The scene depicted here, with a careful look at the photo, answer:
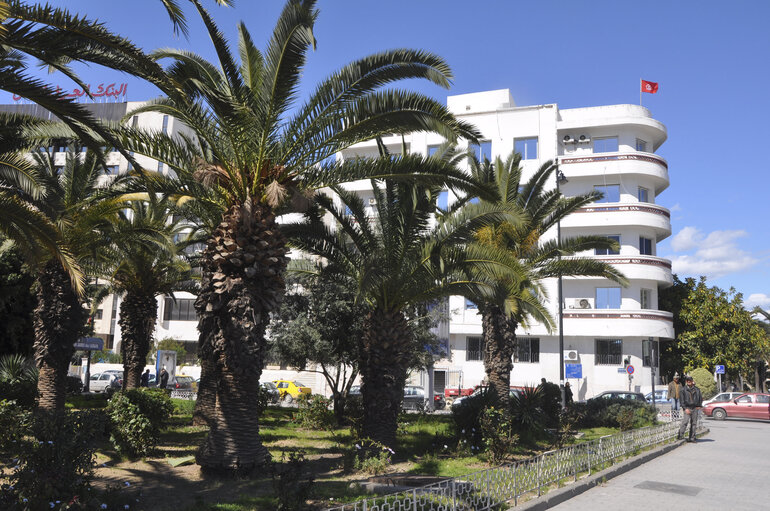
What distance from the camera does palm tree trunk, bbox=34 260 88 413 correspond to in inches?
531

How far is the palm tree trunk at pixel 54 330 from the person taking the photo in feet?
44.3

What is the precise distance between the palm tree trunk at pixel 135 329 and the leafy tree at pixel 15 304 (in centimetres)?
398

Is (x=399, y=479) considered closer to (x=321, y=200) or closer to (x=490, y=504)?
(x=490, y=504)

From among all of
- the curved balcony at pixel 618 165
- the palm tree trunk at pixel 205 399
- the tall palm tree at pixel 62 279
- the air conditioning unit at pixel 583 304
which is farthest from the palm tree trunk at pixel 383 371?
the curved balcony at pixel 618 165

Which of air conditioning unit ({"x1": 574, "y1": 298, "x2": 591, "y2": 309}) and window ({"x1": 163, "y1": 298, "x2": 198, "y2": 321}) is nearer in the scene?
air conditioning unit ({"x1": 574, "y1": 298, "x2": 591, "y2": 309})

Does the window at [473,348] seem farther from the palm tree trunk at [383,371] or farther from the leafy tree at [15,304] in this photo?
the palm tree trunk at [383,371]

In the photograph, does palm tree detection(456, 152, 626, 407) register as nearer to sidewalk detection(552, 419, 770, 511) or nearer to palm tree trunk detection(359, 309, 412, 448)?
sidewalk detection(552, 419, 770, 511)

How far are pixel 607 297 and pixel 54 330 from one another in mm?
33132

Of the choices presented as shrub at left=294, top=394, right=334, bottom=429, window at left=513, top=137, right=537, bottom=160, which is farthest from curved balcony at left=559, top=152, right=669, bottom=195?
shrub at left=294, top=394, right=334, bottom=429

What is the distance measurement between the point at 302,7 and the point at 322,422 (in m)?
12.4

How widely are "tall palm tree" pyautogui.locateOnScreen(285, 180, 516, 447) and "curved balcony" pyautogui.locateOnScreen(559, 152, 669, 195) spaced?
94.0 ft

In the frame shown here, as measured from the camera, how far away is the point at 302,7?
9.64 meters

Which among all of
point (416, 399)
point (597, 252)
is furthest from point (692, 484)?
point (597, 252)

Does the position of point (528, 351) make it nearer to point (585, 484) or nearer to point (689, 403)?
point (689, 403)
